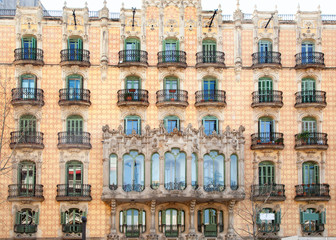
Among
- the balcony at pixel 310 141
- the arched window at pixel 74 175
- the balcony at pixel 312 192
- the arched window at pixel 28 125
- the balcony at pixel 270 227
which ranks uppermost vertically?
the arched window at pixel 28 125

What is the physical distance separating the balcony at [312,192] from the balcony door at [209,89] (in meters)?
9.76

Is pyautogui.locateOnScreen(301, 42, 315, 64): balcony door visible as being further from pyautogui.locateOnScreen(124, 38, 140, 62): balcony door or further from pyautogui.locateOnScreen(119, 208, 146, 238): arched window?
pyautogui.locateOnScreen(119, 208, 146, 238): arched window

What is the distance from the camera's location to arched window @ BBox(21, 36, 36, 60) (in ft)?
148

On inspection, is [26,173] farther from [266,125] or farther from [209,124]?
[266,125]

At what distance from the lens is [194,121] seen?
1790 inches

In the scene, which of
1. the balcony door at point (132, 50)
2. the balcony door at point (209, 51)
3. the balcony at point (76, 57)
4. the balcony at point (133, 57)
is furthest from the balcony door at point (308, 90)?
the balcony at point (76, 57)

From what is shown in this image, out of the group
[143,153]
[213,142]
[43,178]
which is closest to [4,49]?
[43,178]

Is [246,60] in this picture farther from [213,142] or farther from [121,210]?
[121,210]

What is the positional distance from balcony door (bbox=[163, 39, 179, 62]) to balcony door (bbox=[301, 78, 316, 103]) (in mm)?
10659

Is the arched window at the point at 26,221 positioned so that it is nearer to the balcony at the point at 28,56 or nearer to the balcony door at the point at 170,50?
the balcony at the point at 28,56

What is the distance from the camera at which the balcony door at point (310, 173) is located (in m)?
45.2

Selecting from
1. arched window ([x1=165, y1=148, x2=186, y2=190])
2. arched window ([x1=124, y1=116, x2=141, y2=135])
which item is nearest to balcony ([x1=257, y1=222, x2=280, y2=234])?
arched window ([x1=165, y1=148, x2=186, y2=190])

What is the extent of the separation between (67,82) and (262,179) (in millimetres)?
17344

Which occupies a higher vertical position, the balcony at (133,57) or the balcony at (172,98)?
the balcony at (133,57)
